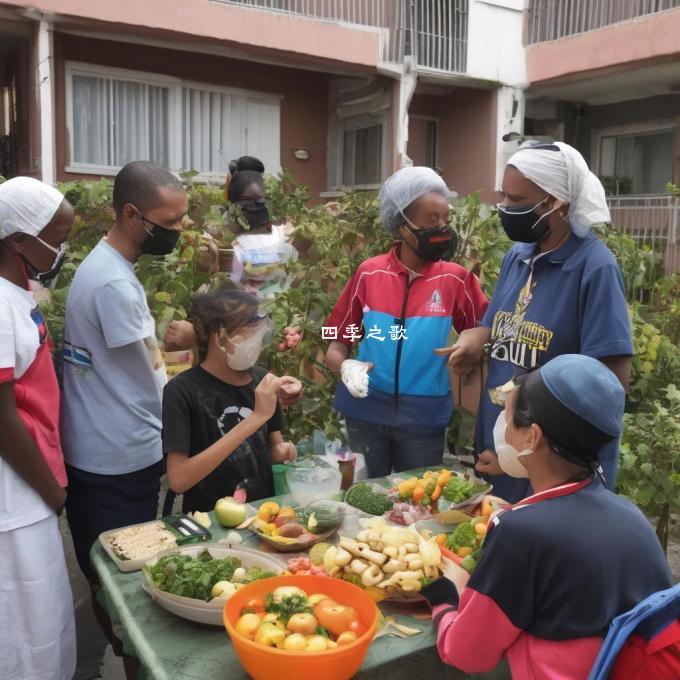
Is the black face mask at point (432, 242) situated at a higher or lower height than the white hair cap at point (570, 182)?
lower

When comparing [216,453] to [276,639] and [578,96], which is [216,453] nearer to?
[276,639]

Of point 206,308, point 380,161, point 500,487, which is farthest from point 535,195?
point 380,161

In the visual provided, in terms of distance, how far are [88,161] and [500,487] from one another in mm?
8361

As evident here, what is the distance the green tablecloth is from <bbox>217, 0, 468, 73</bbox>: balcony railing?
8.96m

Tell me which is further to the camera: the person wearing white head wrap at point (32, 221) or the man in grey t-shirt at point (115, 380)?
the man in grey t-shirt at point (115, 380)

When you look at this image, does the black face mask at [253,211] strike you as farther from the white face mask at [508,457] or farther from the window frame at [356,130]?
the window frame at [356,130]

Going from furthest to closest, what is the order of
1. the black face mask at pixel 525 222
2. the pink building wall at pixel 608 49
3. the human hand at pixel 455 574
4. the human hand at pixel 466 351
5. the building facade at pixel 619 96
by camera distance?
the building facade at pixel 619 96 < the pink building wall at pixel 608 49 < the human hand at pixel 466 351 < the black face mask at pixel 525 222 < the human hand at pixel 455 574

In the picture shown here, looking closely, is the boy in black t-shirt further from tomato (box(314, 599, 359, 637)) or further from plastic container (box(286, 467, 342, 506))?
tomato (box(314, 599, 359, 637))

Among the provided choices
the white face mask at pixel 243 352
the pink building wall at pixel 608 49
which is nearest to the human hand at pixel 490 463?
the white face mask at pixel 243 352

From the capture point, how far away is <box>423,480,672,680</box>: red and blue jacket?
148 cm

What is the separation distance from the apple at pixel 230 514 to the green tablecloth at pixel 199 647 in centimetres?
39

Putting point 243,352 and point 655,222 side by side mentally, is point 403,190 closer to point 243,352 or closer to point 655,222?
point 243,352

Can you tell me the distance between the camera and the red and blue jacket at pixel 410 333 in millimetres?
2930

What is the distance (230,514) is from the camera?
7.29ft
